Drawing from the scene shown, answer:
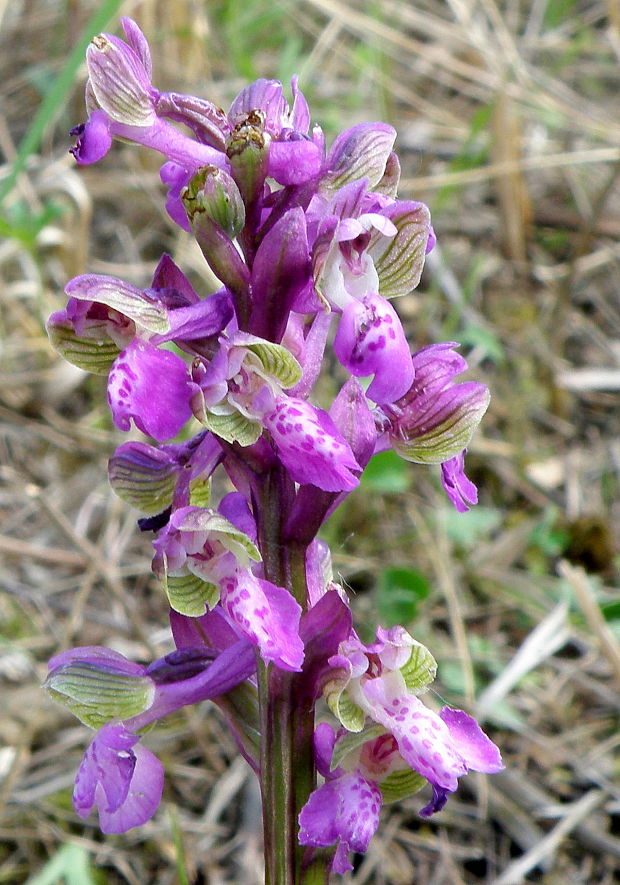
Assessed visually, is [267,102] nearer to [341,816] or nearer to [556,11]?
[341,816]

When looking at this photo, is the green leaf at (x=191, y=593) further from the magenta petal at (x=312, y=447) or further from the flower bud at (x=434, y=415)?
the flower bud at (x=434, y=415)

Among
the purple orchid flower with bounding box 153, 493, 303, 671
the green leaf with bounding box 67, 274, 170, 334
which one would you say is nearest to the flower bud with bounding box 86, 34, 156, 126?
the green leaf with bounding box 67, 274, 170, 334

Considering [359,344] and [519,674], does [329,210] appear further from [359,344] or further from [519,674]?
[519,674]

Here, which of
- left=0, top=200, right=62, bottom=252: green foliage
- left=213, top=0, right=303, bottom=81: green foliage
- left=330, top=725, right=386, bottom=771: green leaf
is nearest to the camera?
left=330, top=725, right=386, bottom=771: green leaf

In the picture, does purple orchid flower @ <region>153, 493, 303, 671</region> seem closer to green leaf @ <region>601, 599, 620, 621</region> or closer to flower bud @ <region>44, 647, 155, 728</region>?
flower bud @ <region>44, 647, 155, 728</region>

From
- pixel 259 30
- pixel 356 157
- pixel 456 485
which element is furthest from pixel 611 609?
pixel 259 30

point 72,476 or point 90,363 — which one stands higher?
point 90,363

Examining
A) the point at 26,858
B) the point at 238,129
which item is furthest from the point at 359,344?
the point at 26,858
